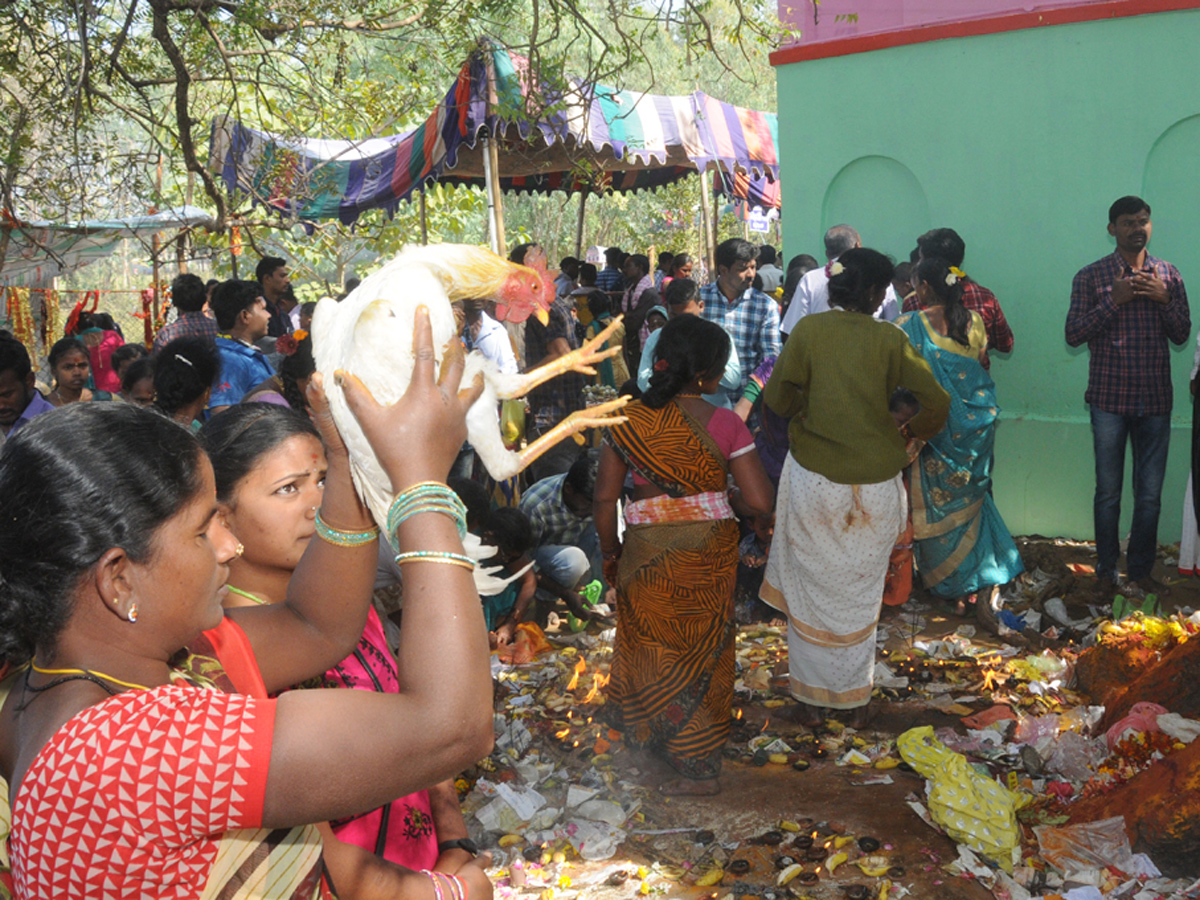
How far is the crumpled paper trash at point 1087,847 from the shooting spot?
10.9 feet

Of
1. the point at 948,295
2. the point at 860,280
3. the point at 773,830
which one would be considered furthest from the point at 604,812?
the point at 948,295

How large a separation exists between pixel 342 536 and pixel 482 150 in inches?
379

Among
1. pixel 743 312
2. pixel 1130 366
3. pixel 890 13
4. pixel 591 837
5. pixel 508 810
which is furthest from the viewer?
pixel 890 13

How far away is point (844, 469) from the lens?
4.29 meters

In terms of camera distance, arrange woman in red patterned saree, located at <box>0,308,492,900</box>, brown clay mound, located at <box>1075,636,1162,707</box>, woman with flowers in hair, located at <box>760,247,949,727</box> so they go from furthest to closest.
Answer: brown clay mound, located at <box>1075,636,1162,707</box>, woman with flowers in hair, located at <box>760,247,949,727</box>, woman in red patterned saree, located at <box>0,308,492,900</box>

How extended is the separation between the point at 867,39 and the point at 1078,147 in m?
1.74

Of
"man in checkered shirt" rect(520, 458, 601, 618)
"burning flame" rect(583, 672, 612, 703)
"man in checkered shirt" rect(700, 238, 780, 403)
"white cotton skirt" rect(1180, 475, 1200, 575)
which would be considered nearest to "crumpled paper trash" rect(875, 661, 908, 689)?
"burning flame" rect(583, 672, 612, 703)

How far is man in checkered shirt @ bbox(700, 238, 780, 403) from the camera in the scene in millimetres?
6332

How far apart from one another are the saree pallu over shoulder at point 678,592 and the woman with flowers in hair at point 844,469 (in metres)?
0.52

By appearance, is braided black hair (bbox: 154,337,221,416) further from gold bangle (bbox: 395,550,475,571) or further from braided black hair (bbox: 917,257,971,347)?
braided black hair (bbox: 917,257,971,347)

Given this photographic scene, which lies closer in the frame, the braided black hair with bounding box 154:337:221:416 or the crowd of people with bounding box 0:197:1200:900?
the crowd of people with bounding box 0:197:1200:900

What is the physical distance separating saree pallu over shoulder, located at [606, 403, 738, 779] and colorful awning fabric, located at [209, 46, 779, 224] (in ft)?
5.25

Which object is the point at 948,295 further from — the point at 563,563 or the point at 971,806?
the point at 971,806

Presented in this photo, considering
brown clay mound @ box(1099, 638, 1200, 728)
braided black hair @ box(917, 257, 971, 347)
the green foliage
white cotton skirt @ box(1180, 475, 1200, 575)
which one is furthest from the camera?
white cotton skirt @ box(1180, 475, 1200, 575)
